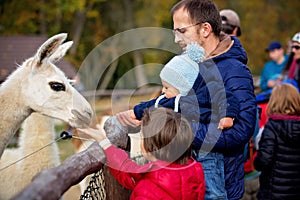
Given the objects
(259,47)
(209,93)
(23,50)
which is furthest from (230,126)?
(259,47)

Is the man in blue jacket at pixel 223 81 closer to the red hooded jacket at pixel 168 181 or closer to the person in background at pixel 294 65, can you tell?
the red hooded jacket at pixel 168 181

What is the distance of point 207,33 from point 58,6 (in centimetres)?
2487

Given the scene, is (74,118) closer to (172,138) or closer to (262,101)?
(172,138)

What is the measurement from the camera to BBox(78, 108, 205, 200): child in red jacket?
253 cm

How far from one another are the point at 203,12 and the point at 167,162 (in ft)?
2.81

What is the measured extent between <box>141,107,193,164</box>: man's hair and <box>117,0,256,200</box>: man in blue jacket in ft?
0.31

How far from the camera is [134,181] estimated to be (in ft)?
Result: 8.84

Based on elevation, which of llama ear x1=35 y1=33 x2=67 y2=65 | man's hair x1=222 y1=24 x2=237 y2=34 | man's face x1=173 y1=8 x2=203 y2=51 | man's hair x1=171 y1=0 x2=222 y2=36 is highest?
man's hair x1=171 y1=0 x2=222 y2=36

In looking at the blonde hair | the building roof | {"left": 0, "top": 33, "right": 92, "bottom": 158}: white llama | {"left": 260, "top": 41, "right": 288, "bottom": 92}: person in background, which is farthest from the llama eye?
the building roof

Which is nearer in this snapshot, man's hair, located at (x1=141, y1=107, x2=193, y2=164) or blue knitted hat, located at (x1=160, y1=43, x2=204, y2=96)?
man's hair, located at (x1=141, y1=107, x2=193, y2=164)

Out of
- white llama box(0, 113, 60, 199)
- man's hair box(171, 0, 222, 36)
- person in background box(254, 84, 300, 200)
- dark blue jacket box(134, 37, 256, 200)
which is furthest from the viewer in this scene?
person in background box(254, 84, 300, 200)

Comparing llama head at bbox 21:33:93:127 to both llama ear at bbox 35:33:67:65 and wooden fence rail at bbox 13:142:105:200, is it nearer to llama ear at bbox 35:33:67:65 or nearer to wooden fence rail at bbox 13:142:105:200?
llama ear at bbox 35:33:67:65

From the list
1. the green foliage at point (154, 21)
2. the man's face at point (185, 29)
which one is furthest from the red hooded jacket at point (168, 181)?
the green foliage at point (154, 21)

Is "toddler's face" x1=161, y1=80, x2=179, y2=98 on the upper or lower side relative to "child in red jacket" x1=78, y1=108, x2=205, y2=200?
upper
